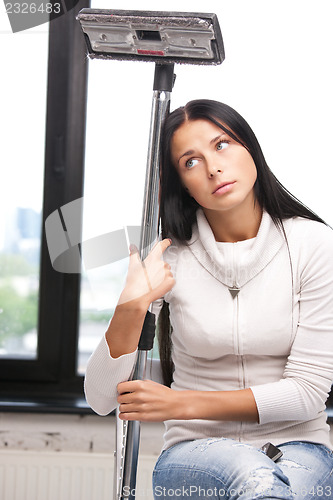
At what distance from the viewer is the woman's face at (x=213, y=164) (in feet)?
3.09

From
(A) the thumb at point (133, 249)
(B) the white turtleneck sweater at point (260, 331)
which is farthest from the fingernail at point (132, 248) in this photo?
(B) the white turtleneck sweater at point (260, 331)

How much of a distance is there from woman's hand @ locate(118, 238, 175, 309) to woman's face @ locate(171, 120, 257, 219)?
0.42 feet

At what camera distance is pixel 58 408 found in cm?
151

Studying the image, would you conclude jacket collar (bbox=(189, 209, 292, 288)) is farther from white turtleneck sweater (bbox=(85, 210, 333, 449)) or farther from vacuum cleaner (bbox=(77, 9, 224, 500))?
vacuum cleaner (bbox=(77, 9, 224, 500))

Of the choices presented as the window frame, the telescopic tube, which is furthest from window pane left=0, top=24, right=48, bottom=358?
the telescopic tube

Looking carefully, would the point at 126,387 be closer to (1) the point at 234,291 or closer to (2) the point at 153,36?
(1) the point at 234,291

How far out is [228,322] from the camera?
0.98 m

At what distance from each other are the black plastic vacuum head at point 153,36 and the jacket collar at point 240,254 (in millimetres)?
280

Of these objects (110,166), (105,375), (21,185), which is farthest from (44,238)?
(105,375)

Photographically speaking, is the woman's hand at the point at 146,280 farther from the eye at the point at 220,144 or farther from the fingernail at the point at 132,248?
the eye at the point at 220,144

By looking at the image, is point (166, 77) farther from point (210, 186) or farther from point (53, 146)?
point (53, 146)

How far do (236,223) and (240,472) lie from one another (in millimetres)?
392

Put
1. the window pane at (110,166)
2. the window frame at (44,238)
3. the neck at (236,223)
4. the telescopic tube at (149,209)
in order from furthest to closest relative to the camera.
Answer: the window frame at (44,238)
the window pane at (110,166)
the neck at (236,223)
the telescopic tube at (149,209)

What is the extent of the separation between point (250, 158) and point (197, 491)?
506 mm
